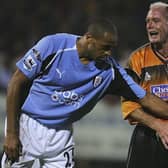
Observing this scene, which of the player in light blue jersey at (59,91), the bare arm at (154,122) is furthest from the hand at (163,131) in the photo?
the player in light blue jersey at (59,91)

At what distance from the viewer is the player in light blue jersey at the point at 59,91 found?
6.20m

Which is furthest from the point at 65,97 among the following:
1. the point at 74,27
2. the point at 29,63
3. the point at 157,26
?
the point at 74,27

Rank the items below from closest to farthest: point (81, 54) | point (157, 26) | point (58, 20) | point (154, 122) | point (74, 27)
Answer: point (81, 54)
point (154, 122)
point (157, 26)
point (74, 27)
point (58, 20)

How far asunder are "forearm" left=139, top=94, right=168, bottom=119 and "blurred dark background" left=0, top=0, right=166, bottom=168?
5.01 meters

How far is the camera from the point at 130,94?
662 centimetres

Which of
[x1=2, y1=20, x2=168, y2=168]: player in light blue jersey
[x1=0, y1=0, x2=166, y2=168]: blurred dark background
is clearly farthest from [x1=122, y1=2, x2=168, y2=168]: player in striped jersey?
[x1=0, y1=0, x2=166, y2=168]: blurred dark background

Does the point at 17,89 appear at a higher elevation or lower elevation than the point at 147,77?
higher

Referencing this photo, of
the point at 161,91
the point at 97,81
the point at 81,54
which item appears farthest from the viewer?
the point at 161,91

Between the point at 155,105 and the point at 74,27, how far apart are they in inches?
248

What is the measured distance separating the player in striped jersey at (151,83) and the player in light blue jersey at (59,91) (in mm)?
270

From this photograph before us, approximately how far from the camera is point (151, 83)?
23.0ft

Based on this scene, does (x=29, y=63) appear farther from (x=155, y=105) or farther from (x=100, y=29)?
(x=155, y=105)

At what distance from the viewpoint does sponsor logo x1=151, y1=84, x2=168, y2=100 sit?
6.91 m

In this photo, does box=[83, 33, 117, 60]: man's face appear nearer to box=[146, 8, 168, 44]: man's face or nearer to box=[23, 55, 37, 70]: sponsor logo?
box=[23, 55, 37, 70]: sponsor logo
